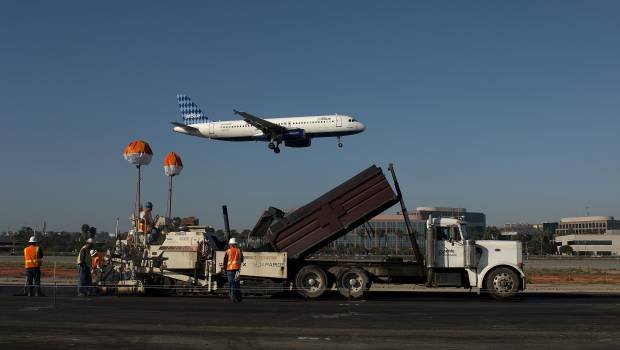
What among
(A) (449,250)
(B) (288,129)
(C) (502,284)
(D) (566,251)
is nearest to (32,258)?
(A) (449,250)

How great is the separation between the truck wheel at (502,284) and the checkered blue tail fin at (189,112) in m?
45.6

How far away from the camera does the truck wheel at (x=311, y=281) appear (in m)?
16.1

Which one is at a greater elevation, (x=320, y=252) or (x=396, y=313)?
(x=320, y=252)

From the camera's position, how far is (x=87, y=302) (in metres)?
14.5

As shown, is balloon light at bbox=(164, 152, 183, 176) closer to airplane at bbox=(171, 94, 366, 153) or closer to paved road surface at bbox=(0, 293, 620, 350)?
paved road surface at bbox=(0, 293, 620, 350)

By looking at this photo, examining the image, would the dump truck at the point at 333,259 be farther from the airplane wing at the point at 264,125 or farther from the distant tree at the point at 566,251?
the distant tree at the point at 566,251

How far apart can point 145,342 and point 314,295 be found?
25.5 feet

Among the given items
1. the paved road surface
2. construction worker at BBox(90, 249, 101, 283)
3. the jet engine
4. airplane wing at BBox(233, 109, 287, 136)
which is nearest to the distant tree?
the jet engine

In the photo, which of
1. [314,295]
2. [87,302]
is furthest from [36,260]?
[314,295]

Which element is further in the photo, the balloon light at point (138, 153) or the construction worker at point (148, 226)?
the balloon light at point (138, 153)

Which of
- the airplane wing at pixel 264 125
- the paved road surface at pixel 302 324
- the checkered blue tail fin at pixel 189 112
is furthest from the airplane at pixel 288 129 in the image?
the paved road surface at pixel 302 324

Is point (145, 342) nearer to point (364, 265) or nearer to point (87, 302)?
point (87, 302)

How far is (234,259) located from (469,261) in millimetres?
6322

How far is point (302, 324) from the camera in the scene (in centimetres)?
1090
